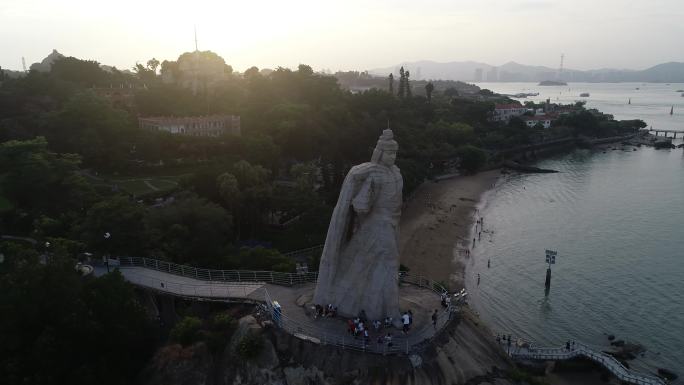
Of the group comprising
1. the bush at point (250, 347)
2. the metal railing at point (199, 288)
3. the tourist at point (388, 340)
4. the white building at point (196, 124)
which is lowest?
the bush at point (250, 347)

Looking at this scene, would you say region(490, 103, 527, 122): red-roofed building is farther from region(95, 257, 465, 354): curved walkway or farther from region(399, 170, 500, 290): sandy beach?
region(95, 257, 465, 354): curved walkway

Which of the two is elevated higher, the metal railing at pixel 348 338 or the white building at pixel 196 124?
the white building at pixel 196 124

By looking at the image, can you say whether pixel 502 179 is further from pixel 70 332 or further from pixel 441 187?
pixel 70 332

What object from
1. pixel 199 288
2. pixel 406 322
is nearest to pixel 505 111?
pixel 199 288

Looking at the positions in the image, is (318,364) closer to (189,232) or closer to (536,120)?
(189,232)

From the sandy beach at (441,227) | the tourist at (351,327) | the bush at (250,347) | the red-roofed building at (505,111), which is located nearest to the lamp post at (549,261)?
the sandy beach at (441,227)

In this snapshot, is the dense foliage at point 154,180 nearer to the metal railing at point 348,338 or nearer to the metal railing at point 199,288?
the metal railing at point 348,338

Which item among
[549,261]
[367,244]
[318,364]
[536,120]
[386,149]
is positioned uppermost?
[386,149]
